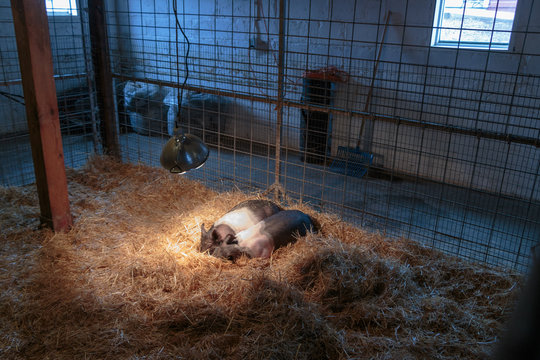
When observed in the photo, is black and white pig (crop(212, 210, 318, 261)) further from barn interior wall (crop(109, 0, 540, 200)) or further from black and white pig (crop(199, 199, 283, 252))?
barn interior wall (crop(109, 0, 540, 200))

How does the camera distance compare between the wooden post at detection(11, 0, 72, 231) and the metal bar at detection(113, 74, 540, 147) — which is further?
the wooden post at detection(11, 0, 72, 231)

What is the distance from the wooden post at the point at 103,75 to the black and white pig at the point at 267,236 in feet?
9.59

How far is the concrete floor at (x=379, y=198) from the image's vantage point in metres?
4.47

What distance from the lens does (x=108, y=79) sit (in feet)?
18.7

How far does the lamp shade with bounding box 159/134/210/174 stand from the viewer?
3.23m

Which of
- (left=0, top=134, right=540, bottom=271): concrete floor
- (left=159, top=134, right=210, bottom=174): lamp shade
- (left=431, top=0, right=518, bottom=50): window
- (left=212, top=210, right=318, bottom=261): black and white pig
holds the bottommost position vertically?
(left=0, top=134, right=540, bottom=271): concrete floor

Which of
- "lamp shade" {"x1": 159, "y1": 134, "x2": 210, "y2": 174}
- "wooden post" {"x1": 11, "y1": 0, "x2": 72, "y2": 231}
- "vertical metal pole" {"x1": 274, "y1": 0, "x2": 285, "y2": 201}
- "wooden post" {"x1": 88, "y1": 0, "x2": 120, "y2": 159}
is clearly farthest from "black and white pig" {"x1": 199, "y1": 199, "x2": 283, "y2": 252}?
"wooden post" {"x1": 88, "y1": 0, "x2": 120, "y2": 159}

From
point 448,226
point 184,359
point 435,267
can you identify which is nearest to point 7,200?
point 184,359

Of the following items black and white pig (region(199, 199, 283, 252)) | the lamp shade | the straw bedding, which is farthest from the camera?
black and white pig (region(199, 199, 283, 252))

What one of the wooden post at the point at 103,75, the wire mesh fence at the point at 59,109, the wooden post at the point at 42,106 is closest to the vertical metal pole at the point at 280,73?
the wooden post at the point at 42,106

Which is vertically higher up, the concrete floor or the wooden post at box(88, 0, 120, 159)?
the wooden post at box(88, 0, 120, 159)

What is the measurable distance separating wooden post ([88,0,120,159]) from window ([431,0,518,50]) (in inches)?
160

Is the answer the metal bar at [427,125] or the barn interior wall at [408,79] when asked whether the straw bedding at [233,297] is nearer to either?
the metal bar at [427,125]

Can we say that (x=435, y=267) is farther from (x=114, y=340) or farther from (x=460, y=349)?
(x=114, y=340)
